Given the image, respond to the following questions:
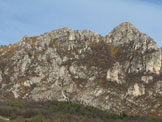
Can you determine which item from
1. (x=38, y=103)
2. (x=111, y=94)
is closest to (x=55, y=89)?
(x=38, y=103)

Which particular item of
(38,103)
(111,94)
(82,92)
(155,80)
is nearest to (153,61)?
(155,80)

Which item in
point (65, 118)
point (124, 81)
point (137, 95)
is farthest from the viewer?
point (124, 81)

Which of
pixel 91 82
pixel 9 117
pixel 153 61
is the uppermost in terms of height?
pixel 153 61

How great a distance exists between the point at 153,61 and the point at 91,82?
181 ft

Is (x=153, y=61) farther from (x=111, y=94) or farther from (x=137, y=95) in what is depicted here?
(x=111, y=94)

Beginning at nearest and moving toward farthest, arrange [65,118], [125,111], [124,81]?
[65,118]
[125,111]
[124,81]

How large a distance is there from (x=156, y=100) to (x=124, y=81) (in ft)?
102

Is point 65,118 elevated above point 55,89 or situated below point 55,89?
below

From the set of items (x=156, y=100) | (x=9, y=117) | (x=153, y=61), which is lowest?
(x=9, y=117)

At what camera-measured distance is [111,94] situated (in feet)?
597

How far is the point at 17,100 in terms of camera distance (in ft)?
633

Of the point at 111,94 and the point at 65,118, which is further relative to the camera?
the point at 111,94

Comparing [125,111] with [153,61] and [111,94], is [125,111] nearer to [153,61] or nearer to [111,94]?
[111,94]

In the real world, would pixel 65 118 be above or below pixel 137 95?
below
